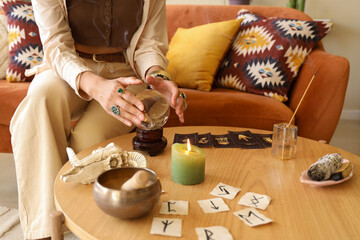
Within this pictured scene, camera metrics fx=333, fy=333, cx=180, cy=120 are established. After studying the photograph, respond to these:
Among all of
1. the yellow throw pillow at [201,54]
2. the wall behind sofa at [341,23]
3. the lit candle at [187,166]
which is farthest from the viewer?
the wall behind sofa at [341,23]

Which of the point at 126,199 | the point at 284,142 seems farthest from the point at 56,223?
the point at 284,142

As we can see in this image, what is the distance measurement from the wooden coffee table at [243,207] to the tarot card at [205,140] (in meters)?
0.05

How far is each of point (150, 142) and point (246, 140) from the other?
0.32m

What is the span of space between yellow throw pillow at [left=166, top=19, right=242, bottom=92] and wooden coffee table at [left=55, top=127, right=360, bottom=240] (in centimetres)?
84

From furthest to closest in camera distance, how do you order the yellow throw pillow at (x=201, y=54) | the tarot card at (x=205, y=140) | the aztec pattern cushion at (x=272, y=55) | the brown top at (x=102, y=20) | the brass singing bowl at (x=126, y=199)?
the yellow throw pillow at (x=201, y=54) → the aztec pattern cushion at (x=272, y=55) → the brown top at (x=102, y=20) → the tarot card at (x=205, y=140) → the brass singing bowl at (x=126, y=199)

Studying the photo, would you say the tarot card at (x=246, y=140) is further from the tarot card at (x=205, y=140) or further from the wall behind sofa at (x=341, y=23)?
the wall behind sofa at (x=341, y=23)

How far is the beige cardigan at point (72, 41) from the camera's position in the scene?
1110mm

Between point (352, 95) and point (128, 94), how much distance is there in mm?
2584

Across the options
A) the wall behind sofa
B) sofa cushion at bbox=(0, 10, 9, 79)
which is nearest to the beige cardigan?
sofa cushion at bbox=(0, 10, 9, 79)

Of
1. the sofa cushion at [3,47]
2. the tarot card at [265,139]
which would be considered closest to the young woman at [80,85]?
the tarot card at [265,139]

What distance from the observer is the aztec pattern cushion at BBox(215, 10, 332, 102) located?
1.64 metres

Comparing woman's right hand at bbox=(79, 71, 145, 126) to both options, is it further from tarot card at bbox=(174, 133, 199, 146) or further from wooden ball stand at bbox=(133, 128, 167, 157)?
tarot card at bbox=(174, 133, 199, 146)

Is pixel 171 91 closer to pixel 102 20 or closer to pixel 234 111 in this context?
pixel 102 20

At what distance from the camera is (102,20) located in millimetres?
1251
